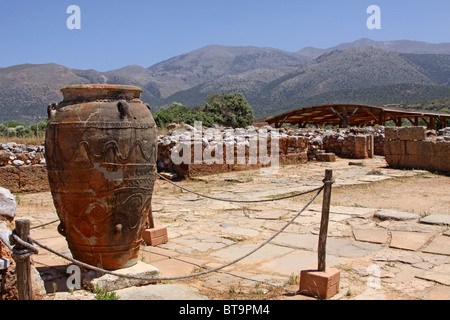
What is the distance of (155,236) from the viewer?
16.3ft

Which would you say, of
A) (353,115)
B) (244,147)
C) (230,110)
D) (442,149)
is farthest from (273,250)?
(230,110)

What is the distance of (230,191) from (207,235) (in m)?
3.30

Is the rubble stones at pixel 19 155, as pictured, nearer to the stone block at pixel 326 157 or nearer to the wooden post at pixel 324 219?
the wooden post at pixel 324 219

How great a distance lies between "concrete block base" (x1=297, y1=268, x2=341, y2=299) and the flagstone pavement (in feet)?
0.28

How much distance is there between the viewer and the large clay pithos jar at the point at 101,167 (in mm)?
3279

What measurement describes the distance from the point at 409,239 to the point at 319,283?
2241 millimetres

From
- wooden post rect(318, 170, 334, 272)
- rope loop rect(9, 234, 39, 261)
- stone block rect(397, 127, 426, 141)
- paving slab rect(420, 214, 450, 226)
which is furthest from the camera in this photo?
stone block rect(397, 127, 426, 141)

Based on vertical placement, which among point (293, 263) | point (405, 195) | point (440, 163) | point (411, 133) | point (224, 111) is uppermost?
point (224, 111)

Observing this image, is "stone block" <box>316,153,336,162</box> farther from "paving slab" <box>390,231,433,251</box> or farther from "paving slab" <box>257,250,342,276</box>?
"paving slab" <box>257,250,342,276</box>

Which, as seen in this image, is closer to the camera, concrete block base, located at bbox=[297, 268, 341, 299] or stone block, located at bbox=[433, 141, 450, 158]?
concrete block base, located at bbox=[297, 268, 341, 299]

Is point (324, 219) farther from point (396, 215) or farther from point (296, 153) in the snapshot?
point (296, 153)

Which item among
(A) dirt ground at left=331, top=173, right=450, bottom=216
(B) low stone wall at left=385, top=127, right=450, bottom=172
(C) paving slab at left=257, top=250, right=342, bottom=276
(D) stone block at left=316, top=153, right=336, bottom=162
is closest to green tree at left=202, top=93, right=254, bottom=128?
(D) stone block at left=316, top=153, right=336, bottom=162

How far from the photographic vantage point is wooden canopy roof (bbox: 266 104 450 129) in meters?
20.6

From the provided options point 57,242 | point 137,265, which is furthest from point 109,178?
point 57,242
